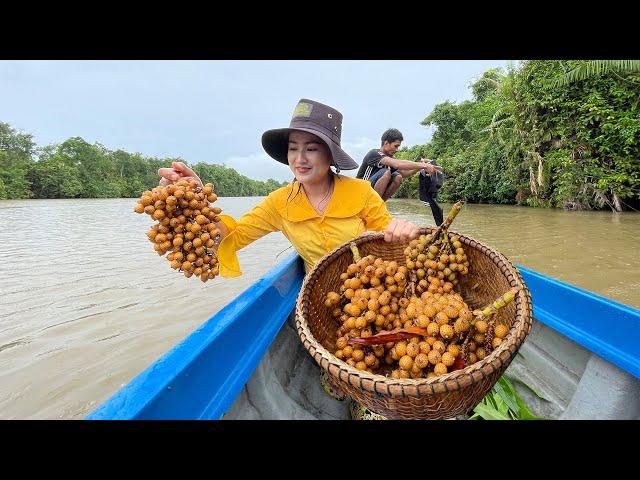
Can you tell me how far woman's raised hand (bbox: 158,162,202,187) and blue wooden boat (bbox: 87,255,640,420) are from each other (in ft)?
2.22

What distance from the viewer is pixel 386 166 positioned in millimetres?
4988

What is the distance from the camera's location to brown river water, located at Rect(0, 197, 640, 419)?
279cm

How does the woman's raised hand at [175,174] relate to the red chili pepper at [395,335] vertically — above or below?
above

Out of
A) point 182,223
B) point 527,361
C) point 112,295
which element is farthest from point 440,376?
point 112,295

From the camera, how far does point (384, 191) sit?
5266 millimetres

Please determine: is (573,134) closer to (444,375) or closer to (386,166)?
(386,166)

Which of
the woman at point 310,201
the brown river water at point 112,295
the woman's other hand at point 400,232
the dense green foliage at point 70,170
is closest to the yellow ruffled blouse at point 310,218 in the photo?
the woman at point 310,201

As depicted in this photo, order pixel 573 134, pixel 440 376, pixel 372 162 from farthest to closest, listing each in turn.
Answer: pixel 573 134, pixel 372 162, pixel 440 376

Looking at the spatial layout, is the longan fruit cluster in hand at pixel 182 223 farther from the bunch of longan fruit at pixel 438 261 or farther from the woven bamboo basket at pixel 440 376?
the bunch of longan fruit at pixel 438 261

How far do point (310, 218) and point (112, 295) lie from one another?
4153mm

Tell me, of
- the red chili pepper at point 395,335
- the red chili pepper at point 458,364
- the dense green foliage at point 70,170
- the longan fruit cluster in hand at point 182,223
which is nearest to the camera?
the red chili pepper at point 458,364

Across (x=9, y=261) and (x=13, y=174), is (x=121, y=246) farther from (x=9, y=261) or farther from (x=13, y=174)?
(x=13, y=174)

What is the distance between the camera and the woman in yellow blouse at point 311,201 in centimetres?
187

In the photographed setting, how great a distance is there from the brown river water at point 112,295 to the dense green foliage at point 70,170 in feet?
114
